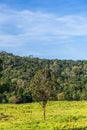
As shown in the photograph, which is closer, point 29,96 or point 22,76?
point 29,96

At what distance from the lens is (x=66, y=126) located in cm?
4403

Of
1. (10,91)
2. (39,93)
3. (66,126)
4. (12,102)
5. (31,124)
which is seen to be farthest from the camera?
(10,91)

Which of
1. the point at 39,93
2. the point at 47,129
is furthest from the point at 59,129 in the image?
the point at 39,93

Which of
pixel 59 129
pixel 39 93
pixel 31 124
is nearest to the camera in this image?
pixel 59 129

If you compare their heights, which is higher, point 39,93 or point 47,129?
point 39,93

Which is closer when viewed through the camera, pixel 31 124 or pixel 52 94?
pixel 31 124

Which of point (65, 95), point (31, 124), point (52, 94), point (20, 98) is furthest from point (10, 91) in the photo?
point (31, 124)

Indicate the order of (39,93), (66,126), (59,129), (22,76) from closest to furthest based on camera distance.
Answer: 1. (59,129)
2. (66,126)
3. (39,93)
4. (22,76)

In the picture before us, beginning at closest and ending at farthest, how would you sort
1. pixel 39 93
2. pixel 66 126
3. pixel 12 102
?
pixel 66 126, pixel 39 93, pixel 12 102

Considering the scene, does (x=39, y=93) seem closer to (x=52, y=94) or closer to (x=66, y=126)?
(x=52, y=94)

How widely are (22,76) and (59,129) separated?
151 metres

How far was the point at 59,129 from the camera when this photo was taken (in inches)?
1628

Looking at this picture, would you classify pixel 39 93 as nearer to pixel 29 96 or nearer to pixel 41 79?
pixel 41 79

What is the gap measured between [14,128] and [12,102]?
88.0 metres
